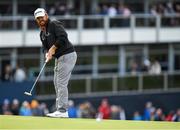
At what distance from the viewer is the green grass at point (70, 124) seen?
49.0 feet

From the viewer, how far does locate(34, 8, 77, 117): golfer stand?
16234 mm

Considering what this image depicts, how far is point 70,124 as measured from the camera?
15.3 meters

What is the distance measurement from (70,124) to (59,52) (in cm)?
165

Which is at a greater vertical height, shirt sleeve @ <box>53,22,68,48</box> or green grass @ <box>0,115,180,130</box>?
shirt sleeve @ <box>53,22,68,48</box>

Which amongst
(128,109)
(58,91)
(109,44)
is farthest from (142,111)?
(58,91)

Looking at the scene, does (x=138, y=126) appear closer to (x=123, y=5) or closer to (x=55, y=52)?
(x=55, y=52)

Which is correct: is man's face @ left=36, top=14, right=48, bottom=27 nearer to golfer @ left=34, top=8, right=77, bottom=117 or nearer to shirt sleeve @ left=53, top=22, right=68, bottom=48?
golfer @ left=34, top=8, right=77, bottom=117

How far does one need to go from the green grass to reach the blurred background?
74.5 ft

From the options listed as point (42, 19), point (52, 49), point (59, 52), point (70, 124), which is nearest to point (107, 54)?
point (59, 52)

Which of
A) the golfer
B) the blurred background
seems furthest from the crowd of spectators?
the golfer

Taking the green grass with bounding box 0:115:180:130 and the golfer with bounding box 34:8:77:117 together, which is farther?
the golfer with bounding box 34:8:77:117

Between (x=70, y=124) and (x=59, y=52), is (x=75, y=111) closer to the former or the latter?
(x=59, y=52)

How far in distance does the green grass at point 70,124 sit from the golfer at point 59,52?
71 centimetres

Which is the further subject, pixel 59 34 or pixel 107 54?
pixel 107 54
